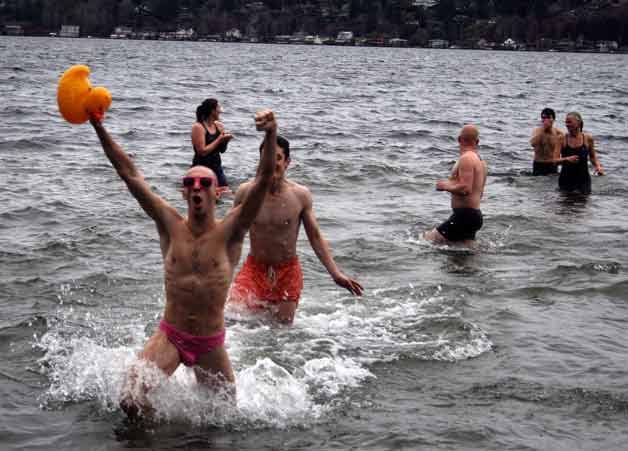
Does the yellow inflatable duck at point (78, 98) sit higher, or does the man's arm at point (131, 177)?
the yellow inflatable duck at point (78, 98)

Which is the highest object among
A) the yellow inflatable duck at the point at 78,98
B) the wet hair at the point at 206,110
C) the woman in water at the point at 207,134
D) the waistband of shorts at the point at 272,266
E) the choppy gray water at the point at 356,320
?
the yellow inflatable duck at the point at 78,98

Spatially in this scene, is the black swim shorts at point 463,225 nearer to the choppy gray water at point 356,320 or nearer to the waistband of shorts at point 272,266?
the choppy gray water at point 356,320

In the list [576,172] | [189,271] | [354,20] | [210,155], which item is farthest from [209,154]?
[354,20]

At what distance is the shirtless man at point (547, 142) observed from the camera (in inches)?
655

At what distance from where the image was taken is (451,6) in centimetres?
19975

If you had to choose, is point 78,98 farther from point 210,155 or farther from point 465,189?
point 210,155

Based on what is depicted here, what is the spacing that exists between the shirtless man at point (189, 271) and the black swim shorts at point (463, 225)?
5.87 m

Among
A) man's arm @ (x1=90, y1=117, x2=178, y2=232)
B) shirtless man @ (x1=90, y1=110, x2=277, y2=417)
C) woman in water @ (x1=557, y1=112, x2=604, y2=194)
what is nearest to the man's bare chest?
shirtless man @ (x1=90, y1=110, x2=277, y2=417)

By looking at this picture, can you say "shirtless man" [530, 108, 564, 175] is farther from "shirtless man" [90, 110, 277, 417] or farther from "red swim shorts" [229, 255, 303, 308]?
"shirtless man" [90, 110, 277, 417]

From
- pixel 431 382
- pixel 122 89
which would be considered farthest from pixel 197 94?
pixel 431 382

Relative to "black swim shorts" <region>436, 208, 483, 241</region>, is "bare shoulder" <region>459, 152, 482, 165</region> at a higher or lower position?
higher

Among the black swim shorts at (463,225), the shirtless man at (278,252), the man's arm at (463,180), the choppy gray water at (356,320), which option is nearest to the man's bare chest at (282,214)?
the shirtless man at (278,252)

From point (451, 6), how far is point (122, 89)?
16784cm

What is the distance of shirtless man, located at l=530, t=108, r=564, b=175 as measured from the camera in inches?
655
